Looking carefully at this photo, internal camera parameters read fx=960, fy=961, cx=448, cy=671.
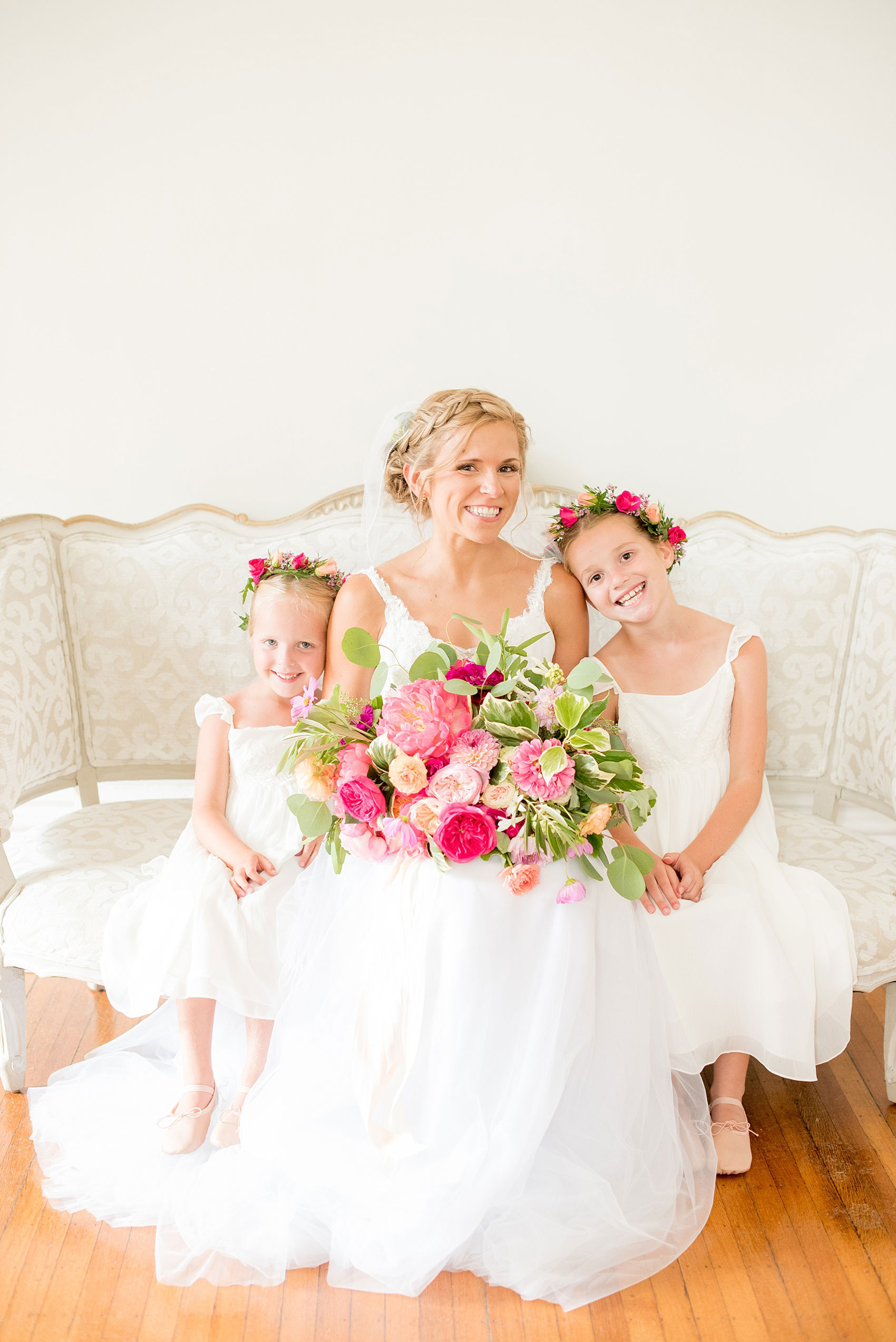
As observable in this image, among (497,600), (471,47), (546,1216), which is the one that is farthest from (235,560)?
(546,1216)

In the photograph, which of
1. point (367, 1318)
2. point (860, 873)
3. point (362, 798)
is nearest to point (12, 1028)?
point (367, 1318)

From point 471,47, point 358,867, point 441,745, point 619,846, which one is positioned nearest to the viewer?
point 441,745

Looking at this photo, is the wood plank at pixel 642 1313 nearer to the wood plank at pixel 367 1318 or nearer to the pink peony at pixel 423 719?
the wood plank at pixel 367 1318

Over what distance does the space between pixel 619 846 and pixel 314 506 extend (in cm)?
150

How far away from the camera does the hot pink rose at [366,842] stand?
1.96 m

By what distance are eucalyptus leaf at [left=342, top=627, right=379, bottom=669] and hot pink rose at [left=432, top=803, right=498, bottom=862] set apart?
36 cm

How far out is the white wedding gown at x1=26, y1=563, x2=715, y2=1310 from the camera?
6.22ft

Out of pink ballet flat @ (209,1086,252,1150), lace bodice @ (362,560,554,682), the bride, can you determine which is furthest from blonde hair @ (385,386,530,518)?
pink ballet flat @ (209,1086,252,1150)

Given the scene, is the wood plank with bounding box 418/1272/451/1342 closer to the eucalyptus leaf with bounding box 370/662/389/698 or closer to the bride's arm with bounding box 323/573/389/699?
the eucalyptus leaf with bounding box 370/662/389/698

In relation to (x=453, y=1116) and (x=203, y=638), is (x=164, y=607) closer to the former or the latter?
(x=203, y=638)

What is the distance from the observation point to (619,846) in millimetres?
1991

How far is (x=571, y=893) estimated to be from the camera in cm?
192

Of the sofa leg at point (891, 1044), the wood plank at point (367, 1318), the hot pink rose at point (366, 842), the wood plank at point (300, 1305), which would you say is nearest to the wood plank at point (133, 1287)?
the wood plank at point (300, 1305)

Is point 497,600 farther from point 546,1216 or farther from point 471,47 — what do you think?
point 471,47
